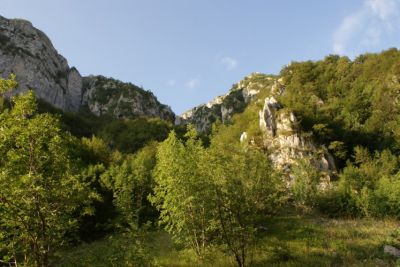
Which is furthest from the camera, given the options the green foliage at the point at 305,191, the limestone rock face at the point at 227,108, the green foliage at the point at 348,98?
the limestone rock face at the point at 227,108

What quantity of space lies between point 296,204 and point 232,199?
2675 cm

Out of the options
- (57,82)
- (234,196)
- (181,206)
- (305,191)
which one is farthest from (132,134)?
(234,196)

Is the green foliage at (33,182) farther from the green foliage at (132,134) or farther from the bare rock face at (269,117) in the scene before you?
the green foliage at (132,134)

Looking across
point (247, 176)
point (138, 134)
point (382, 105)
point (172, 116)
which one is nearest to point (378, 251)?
point (247, 176)

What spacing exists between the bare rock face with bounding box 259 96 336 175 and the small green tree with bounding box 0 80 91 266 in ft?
148

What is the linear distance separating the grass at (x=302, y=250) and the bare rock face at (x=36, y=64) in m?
74.0

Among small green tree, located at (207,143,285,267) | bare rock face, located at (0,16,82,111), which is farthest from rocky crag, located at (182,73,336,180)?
bare rock face, located at (0,16,82,111)

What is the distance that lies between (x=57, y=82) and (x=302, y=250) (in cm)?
9630

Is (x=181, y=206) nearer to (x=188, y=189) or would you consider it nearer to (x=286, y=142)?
(x=188, y=189)

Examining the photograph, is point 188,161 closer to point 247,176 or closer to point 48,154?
point 247,176

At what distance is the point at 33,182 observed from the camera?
370 inches

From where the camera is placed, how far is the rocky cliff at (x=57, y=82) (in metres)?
90.9

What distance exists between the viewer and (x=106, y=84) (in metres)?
125

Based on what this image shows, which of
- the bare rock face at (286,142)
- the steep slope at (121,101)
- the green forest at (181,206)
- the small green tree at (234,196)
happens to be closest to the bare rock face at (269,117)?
the bare rock face at (286,142)
